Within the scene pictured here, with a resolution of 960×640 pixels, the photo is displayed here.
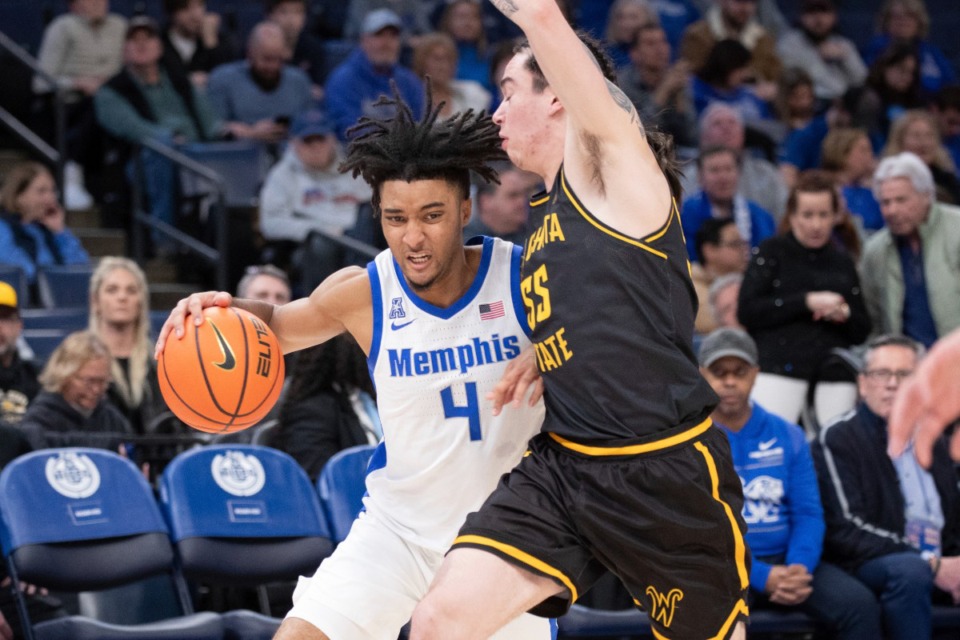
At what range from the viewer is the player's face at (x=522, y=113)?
4250 millimetres

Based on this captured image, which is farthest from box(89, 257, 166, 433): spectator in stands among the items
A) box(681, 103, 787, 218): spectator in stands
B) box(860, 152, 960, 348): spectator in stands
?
box(681, 103, 787, 218): spectator in stands

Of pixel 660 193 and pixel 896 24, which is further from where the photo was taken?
pixel 896 24

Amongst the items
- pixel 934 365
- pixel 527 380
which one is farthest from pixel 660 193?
pixel 934 365

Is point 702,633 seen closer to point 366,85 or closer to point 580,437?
point 580,437

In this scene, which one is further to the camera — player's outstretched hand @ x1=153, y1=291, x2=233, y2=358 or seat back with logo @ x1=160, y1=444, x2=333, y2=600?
seat back with logo @ x1=160, y1=444, x2=333, y2=600

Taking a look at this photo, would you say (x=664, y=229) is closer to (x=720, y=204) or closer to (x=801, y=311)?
(x=801, y=311)

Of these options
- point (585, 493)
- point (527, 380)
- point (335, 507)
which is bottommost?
point (335, 507)

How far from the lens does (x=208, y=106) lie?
10.8 m

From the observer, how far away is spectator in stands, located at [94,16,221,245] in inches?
401

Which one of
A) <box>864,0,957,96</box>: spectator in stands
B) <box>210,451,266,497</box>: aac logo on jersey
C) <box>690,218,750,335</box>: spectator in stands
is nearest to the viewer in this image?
<box>210,451,266,497</box>: aac logo on jersey

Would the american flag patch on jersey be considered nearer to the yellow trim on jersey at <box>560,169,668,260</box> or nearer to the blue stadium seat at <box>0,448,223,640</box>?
the yellow trim on jersey at <box>560,169,668,260</box>

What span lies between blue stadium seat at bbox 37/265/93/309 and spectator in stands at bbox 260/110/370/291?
4.17 ft

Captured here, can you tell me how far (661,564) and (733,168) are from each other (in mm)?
5487

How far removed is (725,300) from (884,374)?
1.42 m
